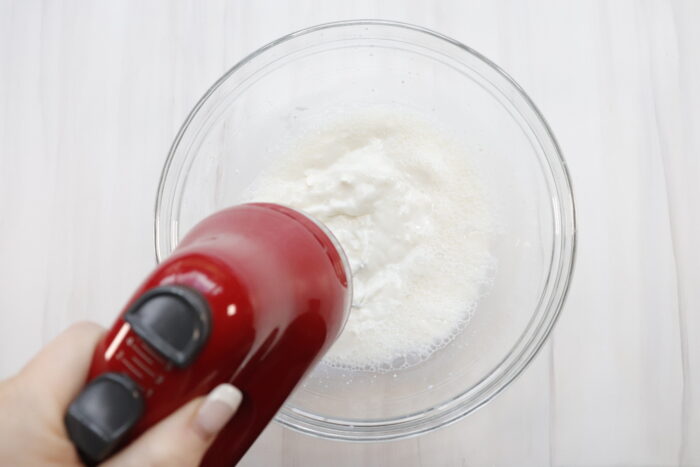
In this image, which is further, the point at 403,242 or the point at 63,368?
the point at 403,242

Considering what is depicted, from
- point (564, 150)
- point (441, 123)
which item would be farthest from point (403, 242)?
point (564, 150)

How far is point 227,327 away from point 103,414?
117 millimetres

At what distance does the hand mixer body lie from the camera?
463 mm

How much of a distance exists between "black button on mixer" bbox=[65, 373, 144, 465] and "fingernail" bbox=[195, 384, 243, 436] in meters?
0.05

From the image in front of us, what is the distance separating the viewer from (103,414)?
17.7 inches

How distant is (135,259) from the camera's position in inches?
41.8

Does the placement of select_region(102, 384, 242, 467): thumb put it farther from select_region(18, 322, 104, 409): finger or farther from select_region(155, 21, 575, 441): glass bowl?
select_region(155, 21, 575, 441): glass bowl

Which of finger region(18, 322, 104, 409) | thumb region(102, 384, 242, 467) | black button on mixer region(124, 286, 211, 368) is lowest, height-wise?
thumb region(102, 384, 242, 467)

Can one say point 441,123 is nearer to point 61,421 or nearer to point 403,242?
point 403,242

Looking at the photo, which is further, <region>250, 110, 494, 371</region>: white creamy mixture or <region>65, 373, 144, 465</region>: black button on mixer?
<region>250, 110, 494, 371</region>: white creamy mixture

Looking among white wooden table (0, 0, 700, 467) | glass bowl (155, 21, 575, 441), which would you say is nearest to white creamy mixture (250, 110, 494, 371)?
glass bowl (155, 21, 575, 441)

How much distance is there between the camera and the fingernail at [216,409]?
0.48 meters

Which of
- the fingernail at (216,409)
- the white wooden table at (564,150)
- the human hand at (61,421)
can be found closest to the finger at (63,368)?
the human hand at (61,421)

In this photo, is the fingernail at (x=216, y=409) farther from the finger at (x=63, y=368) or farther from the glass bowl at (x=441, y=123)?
the glass bowl at (x=441, y=123)
